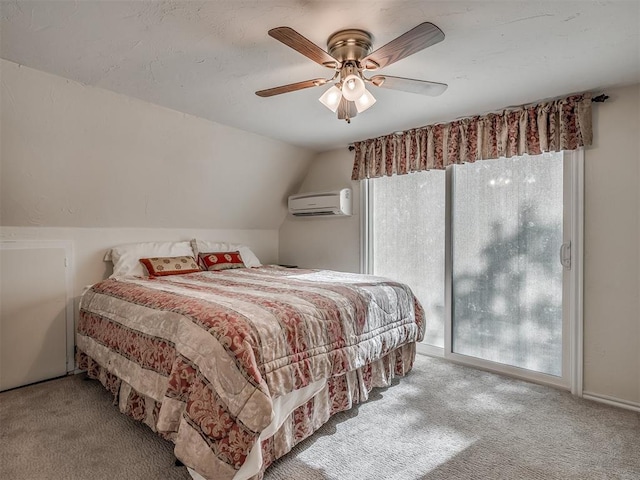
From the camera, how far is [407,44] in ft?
5.22

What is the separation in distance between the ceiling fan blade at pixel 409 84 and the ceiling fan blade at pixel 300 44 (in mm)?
264

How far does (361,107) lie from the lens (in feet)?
6.69

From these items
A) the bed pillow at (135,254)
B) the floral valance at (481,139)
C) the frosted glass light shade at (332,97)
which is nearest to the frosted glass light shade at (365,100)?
the frosted glass light shade at (332,97)

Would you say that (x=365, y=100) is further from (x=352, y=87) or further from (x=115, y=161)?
(x=115, y=161)

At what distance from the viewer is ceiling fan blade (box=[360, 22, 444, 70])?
1468 mm

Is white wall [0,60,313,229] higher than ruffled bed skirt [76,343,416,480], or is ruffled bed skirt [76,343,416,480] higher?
white wall [0,60,313,229]

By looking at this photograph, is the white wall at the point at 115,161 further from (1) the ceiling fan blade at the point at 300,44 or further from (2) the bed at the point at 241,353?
(1) the ceiling fan blade at the point at 300,44

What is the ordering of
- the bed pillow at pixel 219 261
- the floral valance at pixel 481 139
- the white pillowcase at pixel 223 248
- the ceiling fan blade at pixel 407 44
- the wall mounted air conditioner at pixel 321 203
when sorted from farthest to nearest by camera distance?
the wall mounted air conditioner at pixel 321 203
the white pillowcase at pixel 223 248
the bed pillow at pixel 219 261
the floral valance at pixel 481 139
the ceiling fan blade at pixel 407 44

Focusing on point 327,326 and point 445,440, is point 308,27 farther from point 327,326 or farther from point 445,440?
point 445,440

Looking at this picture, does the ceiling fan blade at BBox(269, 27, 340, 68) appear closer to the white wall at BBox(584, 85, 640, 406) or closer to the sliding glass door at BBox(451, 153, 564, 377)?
the sliding glass door at BBox(451, 153, 564, 377)

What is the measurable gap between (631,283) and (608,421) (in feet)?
3.00

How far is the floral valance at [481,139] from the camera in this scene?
8.47ft

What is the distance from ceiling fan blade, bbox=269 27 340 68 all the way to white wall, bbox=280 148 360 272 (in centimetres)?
223

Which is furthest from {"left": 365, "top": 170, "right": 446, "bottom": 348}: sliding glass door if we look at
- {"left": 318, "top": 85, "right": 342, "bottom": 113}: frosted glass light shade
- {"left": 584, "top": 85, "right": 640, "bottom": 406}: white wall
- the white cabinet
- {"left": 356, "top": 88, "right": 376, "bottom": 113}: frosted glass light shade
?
the white cabinet
